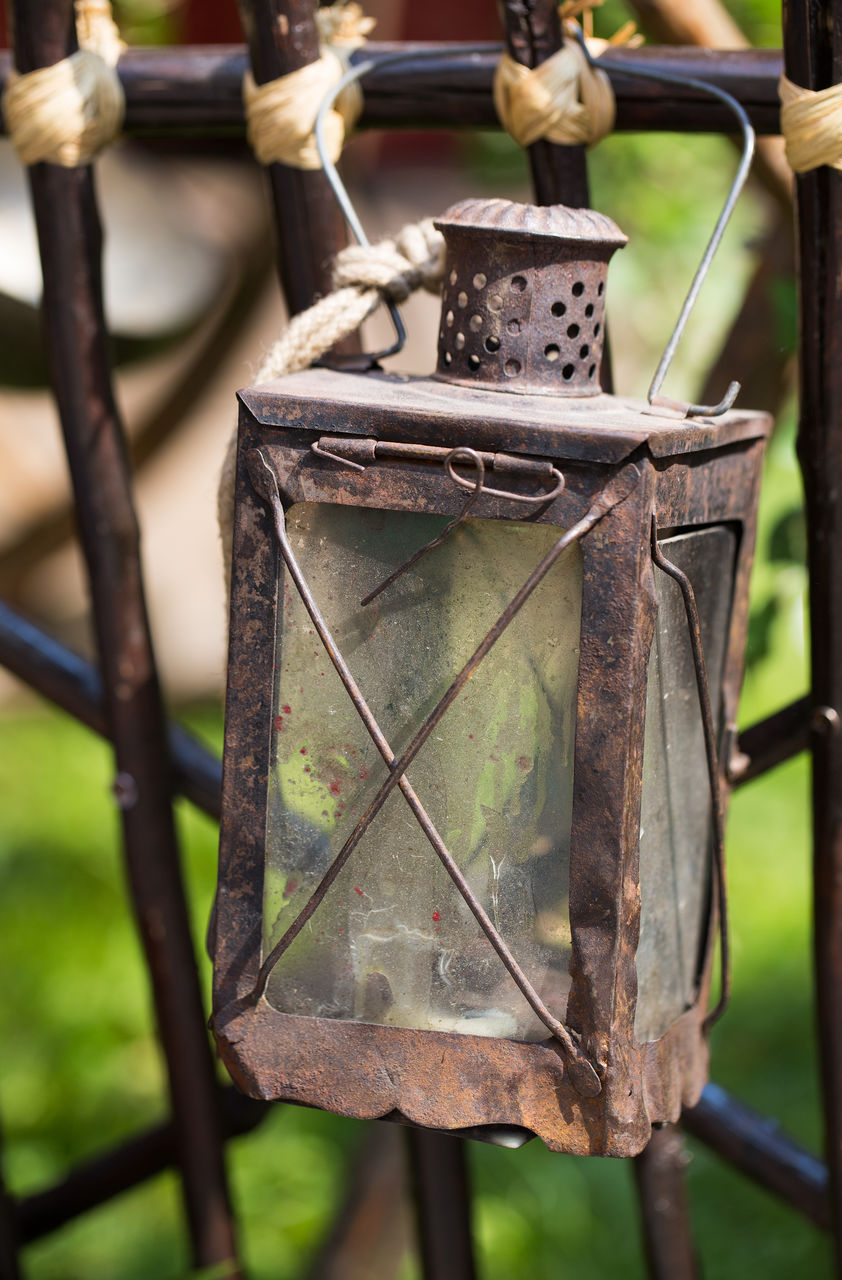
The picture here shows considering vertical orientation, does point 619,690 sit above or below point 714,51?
below

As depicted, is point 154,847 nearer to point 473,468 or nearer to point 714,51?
point 473,468

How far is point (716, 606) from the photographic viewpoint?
36.5 inches

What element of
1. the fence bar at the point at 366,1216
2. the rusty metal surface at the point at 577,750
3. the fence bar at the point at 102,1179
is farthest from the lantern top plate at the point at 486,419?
the fence bar at the point at 366,1216

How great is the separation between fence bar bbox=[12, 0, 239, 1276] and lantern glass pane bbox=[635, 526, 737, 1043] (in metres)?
0.57

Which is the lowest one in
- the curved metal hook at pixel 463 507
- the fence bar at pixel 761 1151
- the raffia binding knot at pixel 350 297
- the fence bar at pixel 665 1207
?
the fence bar at pixel 665 1207

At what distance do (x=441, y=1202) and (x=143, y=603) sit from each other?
2.24ft

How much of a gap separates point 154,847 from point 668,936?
60 cm

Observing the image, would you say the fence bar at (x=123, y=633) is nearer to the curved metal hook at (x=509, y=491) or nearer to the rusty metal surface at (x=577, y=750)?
the rusty metal surface at (x=577, y=750)

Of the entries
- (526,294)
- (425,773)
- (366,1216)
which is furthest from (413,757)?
(366,1216)

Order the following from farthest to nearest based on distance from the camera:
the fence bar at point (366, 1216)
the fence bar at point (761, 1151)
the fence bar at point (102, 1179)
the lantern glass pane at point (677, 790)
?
the fence bar at point (366, 1216), the fence bar at point (102, 1179), the fence bar at point (761, 1151), the lantern glass pane at point (677, 790)

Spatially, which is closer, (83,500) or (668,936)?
(668,936)

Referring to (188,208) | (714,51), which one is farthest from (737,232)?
(714,51)

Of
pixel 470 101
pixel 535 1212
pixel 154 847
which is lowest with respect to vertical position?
pixel 535 1212

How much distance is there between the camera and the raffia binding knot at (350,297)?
3.03 ft
